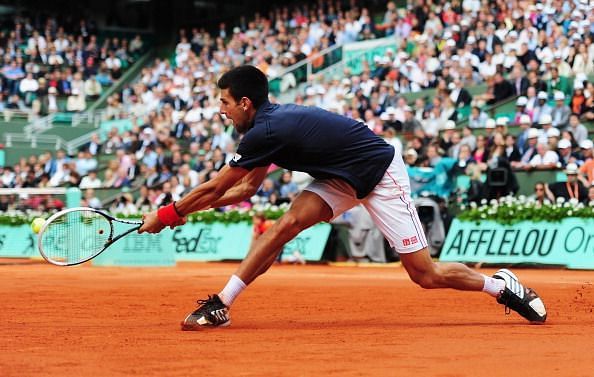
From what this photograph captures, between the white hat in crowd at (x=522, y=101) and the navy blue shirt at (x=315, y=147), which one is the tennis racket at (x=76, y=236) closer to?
the navy blue shirt at (x=315, y=147)

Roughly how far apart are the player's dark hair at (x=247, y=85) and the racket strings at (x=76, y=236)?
64.0 inches

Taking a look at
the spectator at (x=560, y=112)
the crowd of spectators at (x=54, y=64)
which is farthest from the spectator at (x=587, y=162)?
the crowd of spectators at (x=54, y=64)

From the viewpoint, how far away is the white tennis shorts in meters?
8.23

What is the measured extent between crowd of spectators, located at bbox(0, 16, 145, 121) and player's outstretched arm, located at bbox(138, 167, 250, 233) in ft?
89.8

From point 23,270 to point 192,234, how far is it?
5500 mm

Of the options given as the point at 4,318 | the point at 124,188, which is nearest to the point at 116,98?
the point at 124,188

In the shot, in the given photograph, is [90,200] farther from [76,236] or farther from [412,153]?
[76,236]

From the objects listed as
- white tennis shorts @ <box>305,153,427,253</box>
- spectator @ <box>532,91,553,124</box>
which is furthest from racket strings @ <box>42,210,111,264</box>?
spectator @ <box>532,91,553,124</box>

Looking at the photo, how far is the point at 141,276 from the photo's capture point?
1714cm

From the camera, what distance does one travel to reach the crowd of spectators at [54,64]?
3484cm

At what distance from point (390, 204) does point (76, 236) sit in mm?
2799

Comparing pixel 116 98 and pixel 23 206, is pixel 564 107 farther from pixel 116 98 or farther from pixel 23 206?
pixel 116 98

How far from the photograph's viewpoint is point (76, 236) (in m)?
9.09

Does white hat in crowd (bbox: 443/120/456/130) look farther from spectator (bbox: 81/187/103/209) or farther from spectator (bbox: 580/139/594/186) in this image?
spectator (bbox: 81/187/103/209)
